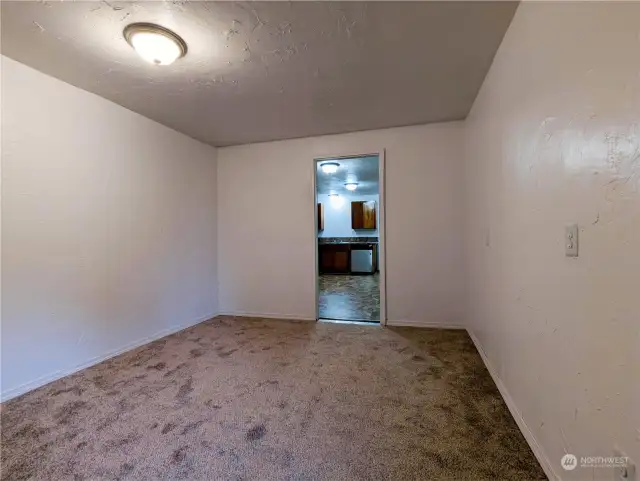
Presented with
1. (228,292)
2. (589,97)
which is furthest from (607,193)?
(228,292)

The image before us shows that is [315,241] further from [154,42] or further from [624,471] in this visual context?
[624,471]

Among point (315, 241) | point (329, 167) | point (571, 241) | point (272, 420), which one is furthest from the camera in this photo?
point (329, 167)

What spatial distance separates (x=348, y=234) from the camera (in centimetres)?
918

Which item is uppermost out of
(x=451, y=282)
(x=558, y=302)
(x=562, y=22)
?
(x=562, y=22)

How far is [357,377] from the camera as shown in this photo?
227 centimetres

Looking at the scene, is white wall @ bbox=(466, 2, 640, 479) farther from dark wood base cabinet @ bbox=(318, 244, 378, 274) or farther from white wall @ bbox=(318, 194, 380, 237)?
white wall @ bbox=(318, 194, 380, 237)

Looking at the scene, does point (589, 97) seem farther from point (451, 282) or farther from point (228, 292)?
point (228, 292)

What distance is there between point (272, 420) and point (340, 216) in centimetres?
775

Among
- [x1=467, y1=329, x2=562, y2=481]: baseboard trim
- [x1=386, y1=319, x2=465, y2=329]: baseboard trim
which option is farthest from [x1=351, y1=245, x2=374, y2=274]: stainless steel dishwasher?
[x1=467, y1=329, x2=562, y2=481]: baseboard trim

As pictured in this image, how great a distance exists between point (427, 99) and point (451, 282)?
6.38 ft

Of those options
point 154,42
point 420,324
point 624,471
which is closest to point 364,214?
point 420,324

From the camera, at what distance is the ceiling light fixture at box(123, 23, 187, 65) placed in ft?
5.82

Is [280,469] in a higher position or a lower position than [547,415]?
lower

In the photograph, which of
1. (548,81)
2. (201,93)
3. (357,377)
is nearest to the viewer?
(548,81)
